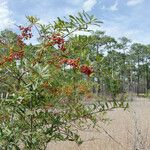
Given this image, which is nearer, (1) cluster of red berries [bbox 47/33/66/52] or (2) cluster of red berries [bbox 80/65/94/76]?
(2) cluster of red berries [bbox 80/65/94/76]

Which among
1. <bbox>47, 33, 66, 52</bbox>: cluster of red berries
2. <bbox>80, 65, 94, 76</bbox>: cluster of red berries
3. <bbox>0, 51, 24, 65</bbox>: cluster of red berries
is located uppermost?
<bbox>47, 33, 66, 52</bbox>: cluster of red berries

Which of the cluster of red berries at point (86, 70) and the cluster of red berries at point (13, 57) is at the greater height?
the cluster of red berries at point (13, 57)

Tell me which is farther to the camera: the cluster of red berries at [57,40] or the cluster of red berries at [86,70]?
the cluster of red berries at [57,40]

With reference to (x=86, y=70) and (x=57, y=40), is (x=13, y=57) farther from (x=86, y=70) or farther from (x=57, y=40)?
(x=86, y=70)

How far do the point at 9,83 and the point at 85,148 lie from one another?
4200 mm

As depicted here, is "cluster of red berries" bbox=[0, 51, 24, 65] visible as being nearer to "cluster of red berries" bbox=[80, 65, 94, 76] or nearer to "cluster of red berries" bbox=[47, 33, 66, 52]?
"cluster of red berries" bbox=[47, 33, 66, 52]

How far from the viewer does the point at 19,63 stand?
254cm

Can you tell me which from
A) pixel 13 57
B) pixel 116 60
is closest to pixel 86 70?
pixel 13 57

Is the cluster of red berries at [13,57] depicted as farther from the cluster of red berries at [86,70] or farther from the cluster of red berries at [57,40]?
the cluster of red berries at [86,70]

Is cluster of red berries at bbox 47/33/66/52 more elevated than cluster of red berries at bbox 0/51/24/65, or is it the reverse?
cluster of red berries at bbox 47/33/66/52

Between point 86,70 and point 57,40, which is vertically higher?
point 57,40

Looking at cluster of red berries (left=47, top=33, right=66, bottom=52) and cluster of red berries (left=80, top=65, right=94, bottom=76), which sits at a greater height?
cluster of red berries (left=47, top=33, right=66, bottom=52)

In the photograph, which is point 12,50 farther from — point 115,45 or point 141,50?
point 141,50

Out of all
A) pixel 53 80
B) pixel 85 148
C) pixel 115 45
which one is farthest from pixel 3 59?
pixel 115 45
